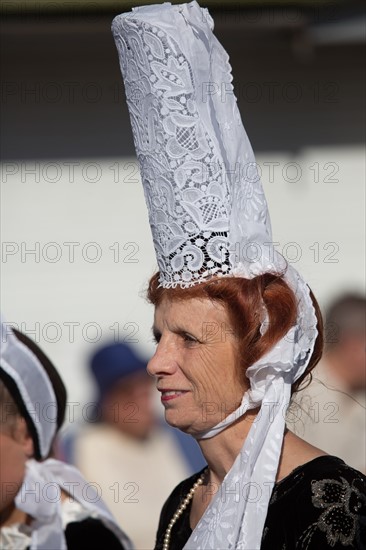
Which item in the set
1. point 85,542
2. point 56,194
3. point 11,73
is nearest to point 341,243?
point 56,194

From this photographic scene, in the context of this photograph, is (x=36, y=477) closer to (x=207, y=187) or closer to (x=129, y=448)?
(x=207, y=187)

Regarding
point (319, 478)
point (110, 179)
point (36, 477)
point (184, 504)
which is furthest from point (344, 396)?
point (319, 478)

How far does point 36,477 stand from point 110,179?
211 cm

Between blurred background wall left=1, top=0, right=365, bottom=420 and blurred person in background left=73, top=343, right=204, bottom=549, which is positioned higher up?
blurred background wall left=1, top=0, right=365, bottom=420

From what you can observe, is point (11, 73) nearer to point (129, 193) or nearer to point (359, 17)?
point (129, 193)

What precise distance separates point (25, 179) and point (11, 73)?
46cm

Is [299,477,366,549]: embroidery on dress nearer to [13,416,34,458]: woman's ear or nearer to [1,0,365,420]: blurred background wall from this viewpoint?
[13,416,34,458]: woman's ear

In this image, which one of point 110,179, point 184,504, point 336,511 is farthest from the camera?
point 110,179

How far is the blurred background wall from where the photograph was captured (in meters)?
4.49

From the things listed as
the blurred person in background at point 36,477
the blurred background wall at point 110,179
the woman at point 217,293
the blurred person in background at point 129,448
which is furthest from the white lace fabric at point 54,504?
the blurred background wall at point 110,179

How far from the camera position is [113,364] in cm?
424

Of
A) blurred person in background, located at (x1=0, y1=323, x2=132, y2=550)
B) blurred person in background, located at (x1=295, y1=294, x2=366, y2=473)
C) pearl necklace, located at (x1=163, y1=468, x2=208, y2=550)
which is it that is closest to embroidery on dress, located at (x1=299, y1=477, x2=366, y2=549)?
pearl necklace, located at (x1=163, y1=468, x2=208, y2=550)

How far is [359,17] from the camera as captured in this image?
4.20 metres

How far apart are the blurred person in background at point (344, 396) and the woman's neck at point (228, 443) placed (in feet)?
6.42
